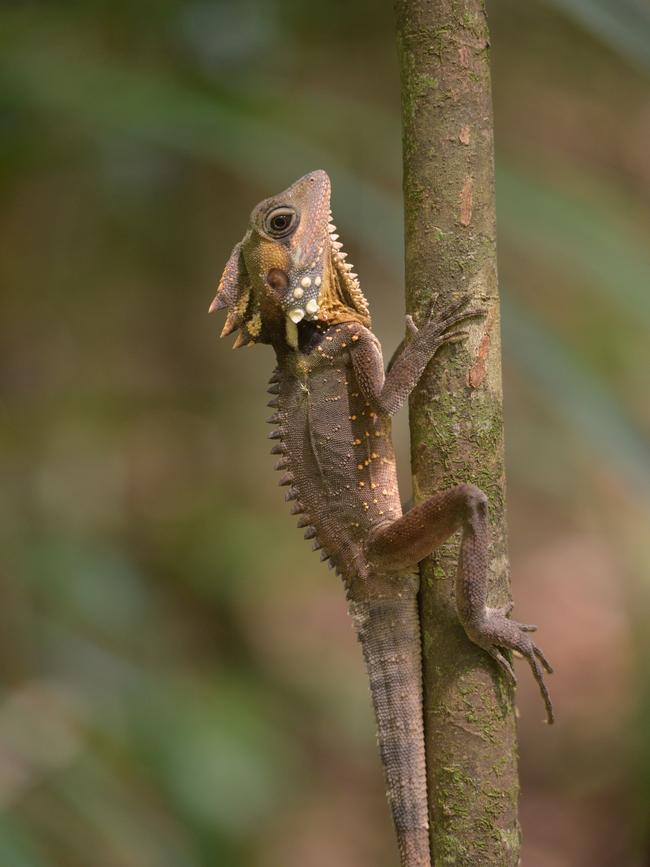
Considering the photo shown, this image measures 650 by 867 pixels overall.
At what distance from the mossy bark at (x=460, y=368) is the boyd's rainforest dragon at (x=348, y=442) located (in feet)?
0.38

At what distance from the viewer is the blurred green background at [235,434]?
2.41 m

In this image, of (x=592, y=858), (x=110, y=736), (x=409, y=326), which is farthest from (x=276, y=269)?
(x=592, y=858)

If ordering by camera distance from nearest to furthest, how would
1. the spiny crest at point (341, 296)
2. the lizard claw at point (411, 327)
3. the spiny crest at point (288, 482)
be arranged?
the lizard claw at point (411, 327) < the spiny crest at point (288, 482) < the spiny crest at point (341, 296)

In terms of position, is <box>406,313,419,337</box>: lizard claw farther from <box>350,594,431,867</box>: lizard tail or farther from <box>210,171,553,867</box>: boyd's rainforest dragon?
<box>350,594,431,867</box>: lizard tail

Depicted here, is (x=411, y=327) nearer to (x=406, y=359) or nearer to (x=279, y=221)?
(x=406, y=359)

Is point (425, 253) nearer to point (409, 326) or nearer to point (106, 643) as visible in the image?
point (409, 326)

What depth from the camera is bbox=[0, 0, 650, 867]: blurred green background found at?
2410mm

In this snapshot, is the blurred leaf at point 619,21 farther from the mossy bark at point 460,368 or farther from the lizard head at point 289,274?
the lizard head at point 289,274

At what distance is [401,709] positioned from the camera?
2291 mm

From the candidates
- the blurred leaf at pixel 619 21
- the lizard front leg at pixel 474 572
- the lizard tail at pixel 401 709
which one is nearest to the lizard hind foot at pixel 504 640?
the lizard front leg at pixel 474 572

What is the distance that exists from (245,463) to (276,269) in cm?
450

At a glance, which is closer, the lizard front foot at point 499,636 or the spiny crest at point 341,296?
the lizard front foot at point 499,636

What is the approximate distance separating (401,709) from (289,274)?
1.19m

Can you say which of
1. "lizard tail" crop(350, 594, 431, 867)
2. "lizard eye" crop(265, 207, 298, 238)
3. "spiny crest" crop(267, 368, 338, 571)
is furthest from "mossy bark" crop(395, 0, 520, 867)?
"lizard eye" crop(265, 207, 298, 238)
